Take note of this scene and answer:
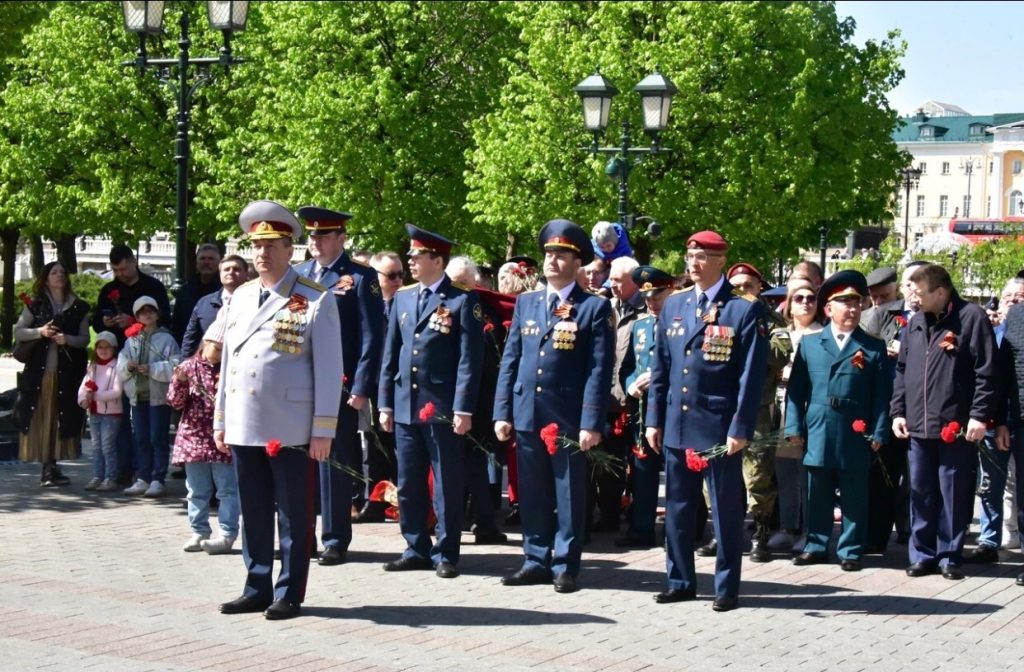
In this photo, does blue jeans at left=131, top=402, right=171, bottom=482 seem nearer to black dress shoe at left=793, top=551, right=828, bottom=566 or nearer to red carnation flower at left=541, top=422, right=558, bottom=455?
red carnation flower at left=541, top=422, right=558, bottom=455

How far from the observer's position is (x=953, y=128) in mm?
128250

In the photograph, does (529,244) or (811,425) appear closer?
(811,425)

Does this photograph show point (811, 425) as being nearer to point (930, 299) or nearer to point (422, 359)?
point (930, 299)

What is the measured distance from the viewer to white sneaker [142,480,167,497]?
42.0 ft

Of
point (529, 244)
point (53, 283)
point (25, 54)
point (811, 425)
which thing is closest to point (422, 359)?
point (811, 425)

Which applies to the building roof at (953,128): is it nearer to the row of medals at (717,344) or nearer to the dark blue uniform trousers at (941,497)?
the dark blue uniform trousers at (941,497)

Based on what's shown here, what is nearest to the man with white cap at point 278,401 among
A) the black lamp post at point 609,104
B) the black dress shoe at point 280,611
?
the black dress shoe at point 280,611

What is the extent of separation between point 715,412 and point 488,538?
2.72 meters

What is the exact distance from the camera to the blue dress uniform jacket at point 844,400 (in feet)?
33.5

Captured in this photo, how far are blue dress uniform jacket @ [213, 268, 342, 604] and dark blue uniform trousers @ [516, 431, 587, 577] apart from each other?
1.64m

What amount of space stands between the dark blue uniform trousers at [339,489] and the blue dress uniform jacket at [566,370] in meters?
1.20

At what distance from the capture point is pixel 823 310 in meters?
10.9

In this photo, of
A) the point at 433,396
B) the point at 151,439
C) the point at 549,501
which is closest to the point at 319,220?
the point at 433,396

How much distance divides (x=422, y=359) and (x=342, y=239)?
101 cm
